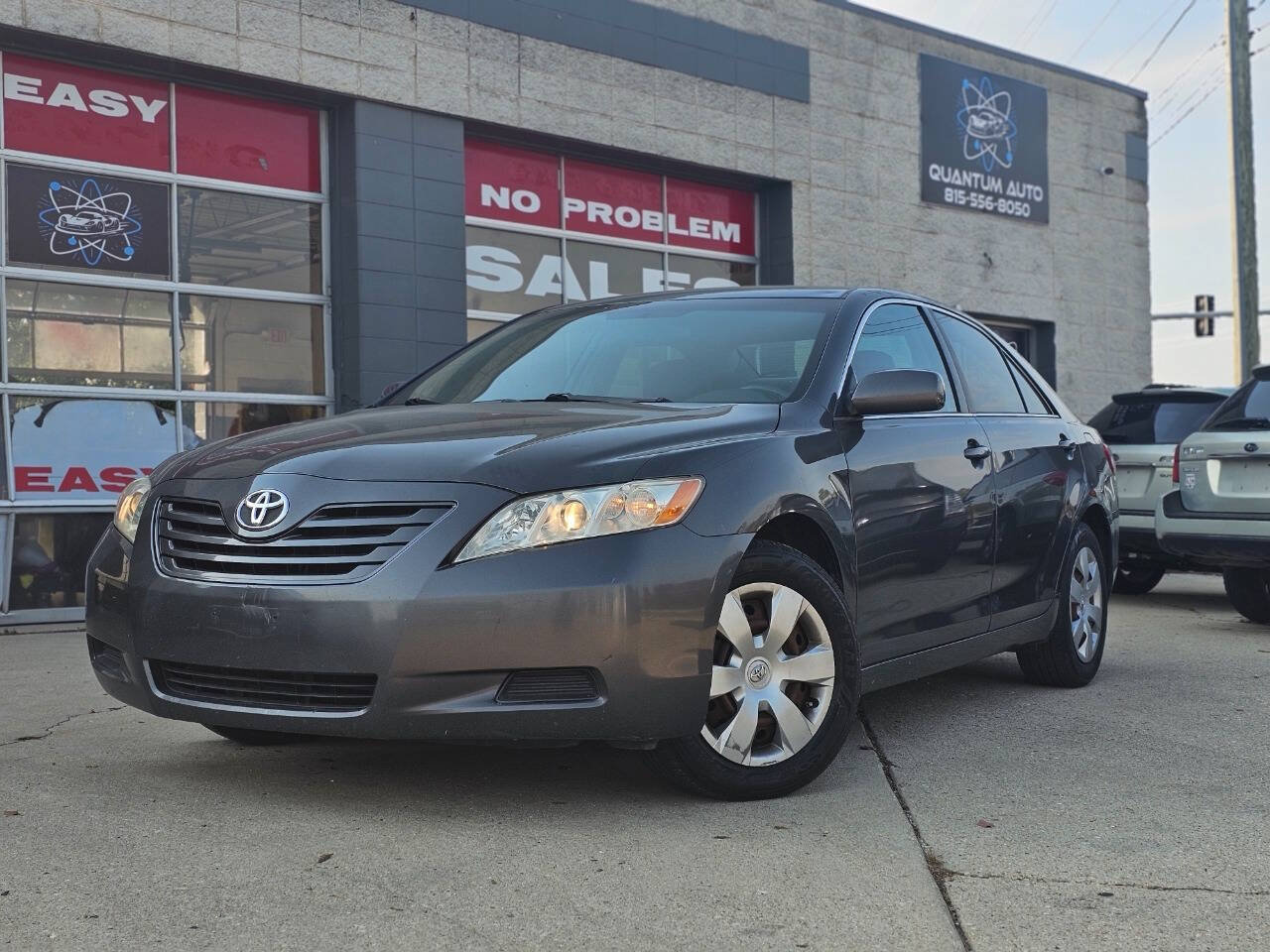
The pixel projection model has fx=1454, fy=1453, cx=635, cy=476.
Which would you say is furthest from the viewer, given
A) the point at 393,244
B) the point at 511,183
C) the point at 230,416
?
the point at 511,183

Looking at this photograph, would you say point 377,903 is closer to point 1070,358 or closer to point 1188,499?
point 1188,499

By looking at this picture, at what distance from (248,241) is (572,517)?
786 centimetres

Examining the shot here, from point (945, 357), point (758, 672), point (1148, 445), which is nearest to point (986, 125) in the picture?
point (1148, 445)

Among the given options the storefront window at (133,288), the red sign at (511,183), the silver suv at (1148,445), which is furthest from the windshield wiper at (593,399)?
the red sign at (511,183)

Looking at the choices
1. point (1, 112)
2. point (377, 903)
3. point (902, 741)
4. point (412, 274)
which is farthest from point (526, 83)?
point (377, 903)

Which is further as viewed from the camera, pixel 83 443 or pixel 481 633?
pixel 83 443

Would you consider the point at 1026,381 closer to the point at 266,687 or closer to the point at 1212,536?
the point at 1212,536

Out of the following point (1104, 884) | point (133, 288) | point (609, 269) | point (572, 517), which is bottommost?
point (1104, 884)

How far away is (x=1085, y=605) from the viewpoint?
6.37m

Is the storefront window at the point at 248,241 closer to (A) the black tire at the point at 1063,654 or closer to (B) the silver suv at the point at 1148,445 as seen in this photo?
(B) the silver suv at the point at 1148,445

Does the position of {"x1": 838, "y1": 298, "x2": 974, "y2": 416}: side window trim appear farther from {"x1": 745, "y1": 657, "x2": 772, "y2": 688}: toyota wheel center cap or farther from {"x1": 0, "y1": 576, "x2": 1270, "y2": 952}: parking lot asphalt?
{"x1": 745, "y1": 657, "x2": 772, "y2": 688}: toyota wheel center cap

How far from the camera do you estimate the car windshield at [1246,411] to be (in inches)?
→ 332

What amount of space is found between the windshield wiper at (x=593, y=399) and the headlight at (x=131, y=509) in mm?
1293

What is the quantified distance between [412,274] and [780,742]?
8.03 metres
